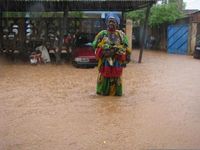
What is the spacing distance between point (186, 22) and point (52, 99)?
2017 centimetres

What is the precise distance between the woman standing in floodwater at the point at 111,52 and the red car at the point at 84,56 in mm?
7336

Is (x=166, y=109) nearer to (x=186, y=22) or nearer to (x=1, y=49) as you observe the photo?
(x=1, y=49)

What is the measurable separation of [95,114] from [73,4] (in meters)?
12.1

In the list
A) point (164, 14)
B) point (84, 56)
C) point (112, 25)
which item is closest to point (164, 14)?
point (164, 14)

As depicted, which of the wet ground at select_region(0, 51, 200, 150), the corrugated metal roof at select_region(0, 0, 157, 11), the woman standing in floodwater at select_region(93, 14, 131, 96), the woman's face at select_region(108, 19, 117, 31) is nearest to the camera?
the wet ground at select_region(0, 51, 200, 150)

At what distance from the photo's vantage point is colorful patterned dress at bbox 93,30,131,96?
34.6 feet

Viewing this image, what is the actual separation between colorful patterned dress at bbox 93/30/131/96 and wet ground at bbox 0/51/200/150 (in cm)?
43

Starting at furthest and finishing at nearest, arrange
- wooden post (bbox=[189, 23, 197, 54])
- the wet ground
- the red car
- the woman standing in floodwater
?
wooden post (bbox=[189, 23, 197, 54])
the red car
the woman standing in floodwater
the wet ground

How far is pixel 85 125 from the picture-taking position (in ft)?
25.5

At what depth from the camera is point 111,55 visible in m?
10.6

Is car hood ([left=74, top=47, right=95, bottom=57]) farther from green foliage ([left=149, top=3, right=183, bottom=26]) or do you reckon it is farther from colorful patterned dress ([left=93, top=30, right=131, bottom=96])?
green foliage ([left=149, top=3, right=183, bottom=26])

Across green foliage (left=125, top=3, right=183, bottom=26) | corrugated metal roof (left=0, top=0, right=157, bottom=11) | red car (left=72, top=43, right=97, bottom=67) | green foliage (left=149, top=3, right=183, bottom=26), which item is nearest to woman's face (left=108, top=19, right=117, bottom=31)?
red car (left=72, top=43, right=97, bottom=67)

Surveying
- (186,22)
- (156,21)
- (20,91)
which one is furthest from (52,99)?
(156,21)

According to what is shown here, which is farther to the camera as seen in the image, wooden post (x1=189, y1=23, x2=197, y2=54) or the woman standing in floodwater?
wooden post (x1=189, y1=23, x2=197, y2=54)
